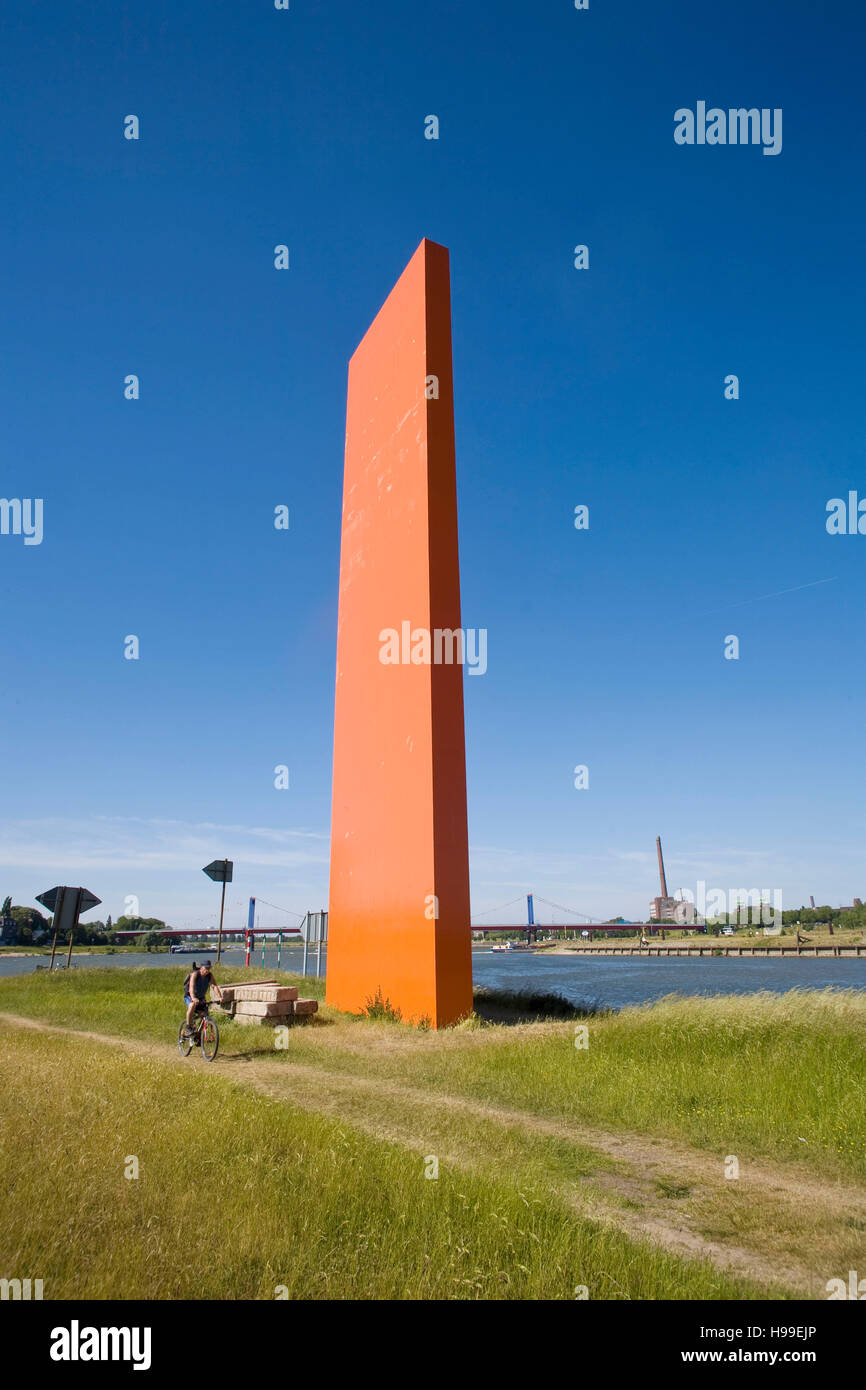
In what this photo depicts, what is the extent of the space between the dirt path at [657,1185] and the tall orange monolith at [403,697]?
6.05 metres

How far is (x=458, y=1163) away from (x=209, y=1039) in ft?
24.7

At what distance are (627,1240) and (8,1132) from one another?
5.43 metres

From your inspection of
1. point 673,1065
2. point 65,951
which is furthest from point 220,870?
point 65,951

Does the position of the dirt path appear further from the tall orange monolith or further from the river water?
the river water

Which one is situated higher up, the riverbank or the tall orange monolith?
the tall orange monolith

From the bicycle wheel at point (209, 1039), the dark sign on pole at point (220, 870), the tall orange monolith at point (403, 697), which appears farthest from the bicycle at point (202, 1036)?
the dark sign on pole at point (220, 870)

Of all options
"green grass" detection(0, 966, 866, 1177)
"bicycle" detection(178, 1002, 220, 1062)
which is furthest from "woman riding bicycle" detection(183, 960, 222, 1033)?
"green grass" detection(0, 966, 866, 1177)

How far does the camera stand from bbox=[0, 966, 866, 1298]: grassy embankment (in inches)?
172

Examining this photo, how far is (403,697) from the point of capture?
17844 mm

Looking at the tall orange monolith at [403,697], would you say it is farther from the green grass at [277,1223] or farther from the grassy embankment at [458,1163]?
the green grass at [277,1223]

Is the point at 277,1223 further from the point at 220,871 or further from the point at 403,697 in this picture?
the point at 220,871

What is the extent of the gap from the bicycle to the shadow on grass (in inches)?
234

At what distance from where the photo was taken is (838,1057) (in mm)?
9945
